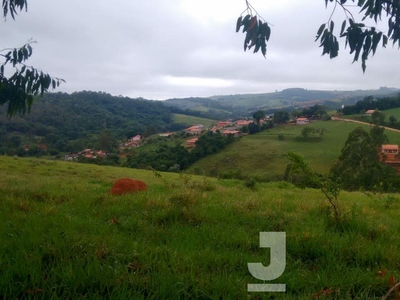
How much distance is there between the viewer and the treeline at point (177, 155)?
117 ft

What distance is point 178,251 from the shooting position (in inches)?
119

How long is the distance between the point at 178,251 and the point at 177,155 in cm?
3680

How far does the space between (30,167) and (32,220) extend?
16.6 m

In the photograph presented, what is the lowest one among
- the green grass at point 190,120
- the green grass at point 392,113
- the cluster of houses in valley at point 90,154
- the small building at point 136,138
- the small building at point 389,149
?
the cluster of houses in valley at point 90,154

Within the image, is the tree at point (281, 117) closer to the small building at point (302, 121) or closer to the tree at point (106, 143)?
the small building at point (302, 121)

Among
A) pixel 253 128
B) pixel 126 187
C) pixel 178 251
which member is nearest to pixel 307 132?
pixel 253 128

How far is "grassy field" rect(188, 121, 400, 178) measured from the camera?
115 feet

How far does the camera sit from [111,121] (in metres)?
65.6

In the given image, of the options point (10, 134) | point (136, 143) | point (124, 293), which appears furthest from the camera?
point (136, 143)

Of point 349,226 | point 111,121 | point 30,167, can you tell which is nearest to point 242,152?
point 30,167

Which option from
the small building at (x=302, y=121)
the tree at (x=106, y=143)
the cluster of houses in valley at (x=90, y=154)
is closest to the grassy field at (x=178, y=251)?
the cluster of houses in valley at (x=90, y=154)

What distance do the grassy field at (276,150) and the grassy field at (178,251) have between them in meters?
28.1

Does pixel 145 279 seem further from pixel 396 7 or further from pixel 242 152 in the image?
pixel 242 152

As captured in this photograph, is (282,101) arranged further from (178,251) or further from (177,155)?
(178,251)
